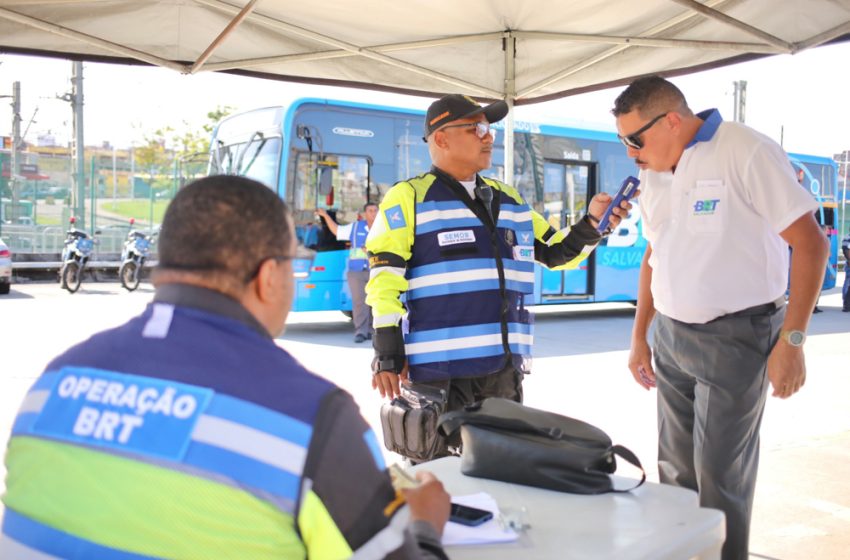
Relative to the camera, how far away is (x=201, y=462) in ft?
3.92

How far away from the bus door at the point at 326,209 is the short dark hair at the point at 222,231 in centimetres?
966

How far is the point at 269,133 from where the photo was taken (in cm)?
1149

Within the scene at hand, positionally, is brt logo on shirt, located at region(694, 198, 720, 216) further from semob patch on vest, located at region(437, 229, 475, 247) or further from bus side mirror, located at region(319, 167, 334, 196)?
bus side mirror, located at region(319, 167, 334, 196)

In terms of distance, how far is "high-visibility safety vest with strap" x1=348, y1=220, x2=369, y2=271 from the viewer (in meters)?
10.9

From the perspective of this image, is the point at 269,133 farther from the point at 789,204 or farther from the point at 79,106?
the point at 79,106

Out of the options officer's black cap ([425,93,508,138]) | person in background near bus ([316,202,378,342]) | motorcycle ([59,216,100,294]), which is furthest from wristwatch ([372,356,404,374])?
motorcycle ([59,216,100,294])

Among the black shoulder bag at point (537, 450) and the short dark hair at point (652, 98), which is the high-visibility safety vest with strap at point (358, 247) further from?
the black shoulder bag at point (537, 450)

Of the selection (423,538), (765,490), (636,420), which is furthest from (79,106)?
(423,538)

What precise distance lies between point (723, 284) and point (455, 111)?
1.28 m

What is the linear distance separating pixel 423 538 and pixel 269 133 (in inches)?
418

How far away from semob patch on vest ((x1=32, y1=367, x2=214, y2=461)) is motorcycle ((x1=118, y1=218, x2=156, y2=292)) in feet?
60.4

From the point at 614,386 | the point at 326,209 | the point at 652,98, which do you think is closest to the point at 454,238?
the point at 652,98

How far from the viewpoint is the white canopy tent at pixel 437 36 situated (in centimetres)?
398

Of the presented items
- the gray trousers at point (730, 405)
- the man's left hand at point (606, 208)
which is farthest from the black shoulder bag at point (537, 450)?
the man's left hand at point (606, 208)
